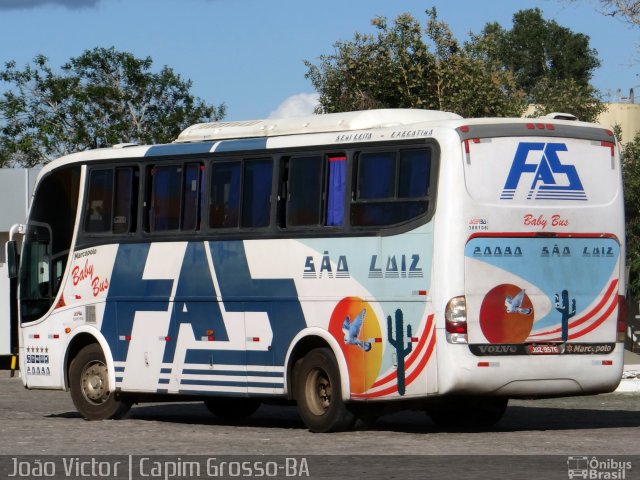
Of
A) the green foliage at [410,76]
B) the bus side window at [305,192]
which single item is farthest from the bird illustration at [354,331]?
the green foliage at [410,76]

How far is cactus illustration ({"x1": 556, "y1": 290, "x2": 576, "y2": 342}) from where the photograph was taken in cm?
1653

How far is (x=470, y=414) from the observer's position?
60.3 feet

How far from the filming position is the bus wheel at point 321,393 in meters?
16.8

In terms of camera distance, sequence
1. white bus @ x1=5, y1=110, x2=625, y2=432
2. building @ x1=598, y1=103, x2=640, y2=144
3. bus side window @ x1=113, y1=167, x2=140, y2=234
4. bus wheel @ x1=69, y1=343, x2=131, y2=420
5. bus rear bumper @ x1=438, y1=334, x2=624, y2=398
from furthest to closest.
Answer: building @ x1=598, y1=103, x2=640, y2=144 → bus wheel @ x1=69, y1=343, x2=131, y2=420 → bus side window @ x1=113, y1=167, x2=140, y2=234 → white bus @ x1=5, y1=110, x2=625, y2=432 → bus rear bumper @ x1=438, y1=334, x2=624, y2=398

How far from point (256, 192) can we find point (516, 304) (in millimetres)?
3425

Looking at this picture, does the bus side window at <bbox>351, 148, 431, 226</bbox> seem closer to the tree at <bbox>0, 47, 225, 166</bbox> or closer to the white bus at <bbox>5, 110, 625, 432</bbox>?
the white bus at <bbox>5, 110, 625, 432</bbox>

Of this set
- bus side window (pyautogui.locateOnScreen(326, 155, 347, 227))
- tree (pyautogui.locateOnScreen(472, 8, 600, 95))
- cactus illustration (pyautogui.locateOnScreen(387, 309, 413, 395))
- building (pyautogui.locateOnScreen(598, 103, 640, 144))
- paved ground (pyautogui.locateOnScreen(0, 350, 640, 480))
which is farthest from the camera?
tree (pyautogui.locateOnScreen(472, 8, 600, 95))

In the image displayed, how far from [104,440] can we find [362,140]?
4134 mm

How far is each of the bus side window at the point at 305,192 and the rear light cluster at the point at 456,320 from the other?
207cm

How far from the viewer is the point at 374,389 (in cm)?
1647

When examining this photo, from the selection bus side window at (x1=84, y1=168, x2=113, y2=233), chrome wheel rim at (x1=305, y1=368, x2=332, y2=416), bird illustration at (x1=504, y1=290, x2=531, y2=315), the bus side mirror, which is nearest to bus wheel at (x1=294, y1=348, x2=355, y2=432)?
chrome wheel rim at (x1=305, y1=368, x2=332, y2=416)

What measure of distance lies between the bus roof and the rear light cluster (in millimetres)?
2123

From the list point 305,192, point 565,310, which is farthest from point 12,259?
point 565,310

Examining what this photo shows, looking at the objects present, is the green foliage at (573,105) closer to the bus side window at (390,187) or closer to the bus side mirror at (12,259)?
the bus side mirror at (12,259)
